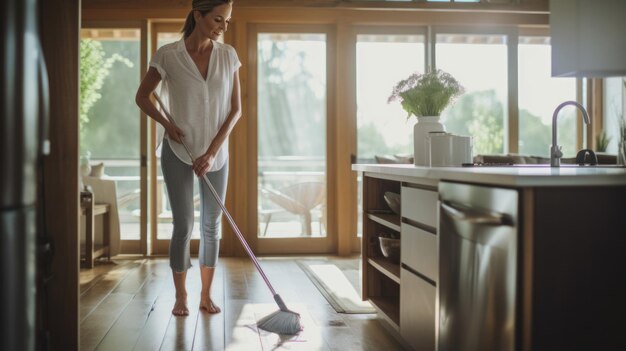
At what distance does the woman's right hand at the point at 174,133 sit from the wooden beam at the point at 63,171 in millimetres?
856

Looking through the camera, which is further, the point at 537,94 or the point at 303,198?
the point at 537,94

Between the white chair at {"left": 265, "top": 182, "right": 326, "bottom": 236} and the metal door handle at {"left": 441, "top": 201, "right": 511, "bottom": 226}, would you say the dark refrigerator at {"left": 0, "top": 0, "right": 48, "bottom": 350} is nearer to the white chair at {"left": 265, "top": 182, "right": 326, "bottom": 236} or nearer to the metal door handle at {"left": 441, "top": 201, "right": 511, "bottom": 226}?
the metal door handle at {"left": 441, "top": 201, "right": 511, "bottom": 226}

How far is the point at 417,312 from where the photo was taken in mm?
2074

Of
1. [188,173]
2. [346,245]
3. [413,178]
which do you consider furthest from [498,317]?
[346,245]

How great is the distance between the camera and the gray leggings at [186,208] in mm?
2762

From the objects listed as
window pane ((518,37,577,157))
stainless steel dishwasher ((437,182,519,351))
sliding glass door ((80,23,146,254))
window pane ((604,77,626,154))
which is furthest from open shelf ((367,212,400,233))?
window pane ((604,77,626,154))

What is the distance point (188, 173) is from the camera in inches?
109

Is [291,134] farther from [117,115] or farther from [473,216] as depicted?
[473,216]

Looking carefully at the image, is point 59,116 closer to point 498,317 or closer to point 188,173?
point 188,173

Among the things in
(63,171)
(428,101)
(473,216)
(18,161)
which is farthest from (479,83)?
(18,161)

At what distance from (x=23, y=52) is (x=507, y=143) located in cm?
441

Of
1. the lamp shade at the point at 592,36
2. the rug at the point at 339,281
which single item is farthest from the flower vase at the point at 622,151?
the rug at the point at 339,281

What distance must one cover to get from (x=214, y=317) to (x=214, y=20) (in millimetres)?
1327

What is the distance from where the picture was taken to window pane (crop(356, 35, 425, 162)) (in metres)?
4.89
